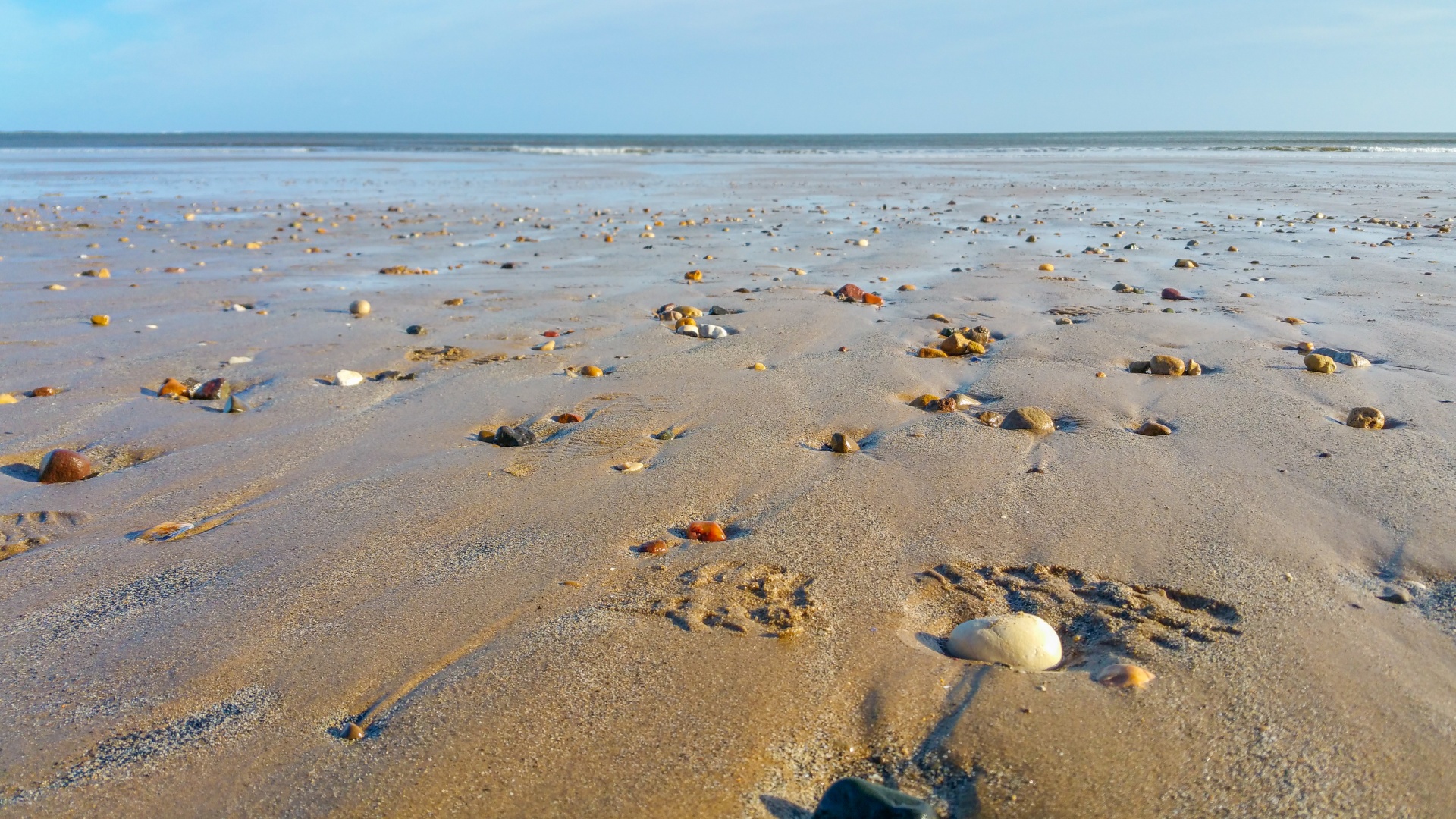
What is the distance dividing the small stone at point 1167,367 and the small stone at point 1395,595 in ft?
5.51

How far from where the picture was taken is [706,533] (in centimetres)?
229

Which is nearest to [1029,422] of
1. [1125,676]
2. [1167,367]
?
[1167,367]

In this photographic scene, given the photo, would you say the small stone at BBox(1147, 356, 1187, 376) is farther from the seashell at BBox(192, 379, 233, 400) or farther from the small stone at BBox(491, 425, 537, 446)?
the seashell at BBox(192, 379, 233, 400)

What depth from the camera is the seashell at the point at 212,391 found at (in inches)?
138

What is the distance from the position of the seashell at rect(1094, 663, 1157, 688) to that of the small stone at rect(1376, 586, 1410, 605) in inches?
26.3

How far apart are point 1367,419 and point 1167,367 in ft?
2.44

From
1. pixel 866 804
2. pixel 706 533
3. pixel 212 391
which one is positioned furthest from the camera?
pixel 212 391

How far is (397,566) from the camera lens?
2160 millimetres

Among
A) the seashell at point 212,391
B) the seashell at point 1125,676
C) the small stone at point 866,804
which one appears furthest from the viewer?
the seashell at point 212,391

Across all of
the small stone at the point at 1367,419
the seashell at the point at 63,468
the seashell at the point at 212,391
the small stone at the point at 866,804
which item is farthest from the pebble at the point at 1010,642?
the seashell at the point at 212,391

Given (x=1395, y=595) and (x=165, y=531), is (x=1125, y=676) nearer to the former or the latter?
(x=1395, y=595)

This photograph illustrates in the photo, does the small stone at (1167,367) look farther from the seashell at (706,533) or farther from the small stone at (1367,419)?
the seashell at (706,533)

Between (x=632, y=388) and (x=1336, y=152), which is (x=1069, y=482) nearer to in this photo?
(x=632, y=388)

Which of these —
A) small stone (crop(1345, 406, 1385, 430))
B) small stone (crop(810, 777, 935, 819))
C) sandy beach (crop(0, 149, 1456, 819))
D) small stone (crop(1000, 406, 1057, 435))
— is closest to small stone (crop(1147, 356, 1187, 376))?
sandy beach (crop(0, 149, 1456, 819))
